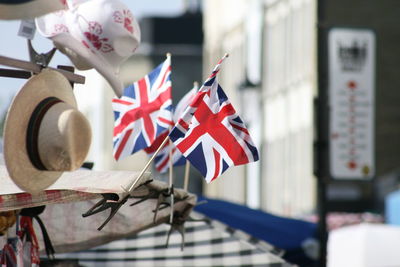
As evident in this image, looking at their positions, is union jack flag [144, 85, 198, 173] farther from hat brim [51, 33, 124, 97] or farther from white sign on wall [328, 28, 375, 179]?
white sign on wall [328, 28, 375, 179]

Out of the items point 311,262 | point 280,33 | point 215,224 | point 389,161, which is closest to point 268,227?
point 311,262

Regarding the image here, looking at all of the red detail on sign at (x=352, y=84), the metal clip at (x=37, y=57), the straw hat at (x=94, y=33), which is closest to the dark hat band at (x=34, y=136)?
the metal clip at (x=37, y=57)

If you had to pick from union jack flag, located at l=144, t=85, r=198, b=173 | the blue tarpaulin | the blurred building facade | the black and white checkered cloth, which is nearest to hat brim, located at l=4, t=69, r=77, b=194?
union jack flag, located at l=144, t=85, r=198, b=173

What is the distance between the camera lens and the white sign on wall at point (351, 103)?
13.2 meters

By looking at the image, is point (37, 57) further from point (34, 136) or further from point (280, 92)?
point (280, 92)

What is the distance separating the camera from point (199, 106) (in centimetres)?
770

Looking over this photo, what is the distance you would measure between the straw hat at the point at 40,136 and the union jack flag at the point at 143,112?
3.03 metres

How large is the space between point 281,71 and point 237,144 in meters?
36.1

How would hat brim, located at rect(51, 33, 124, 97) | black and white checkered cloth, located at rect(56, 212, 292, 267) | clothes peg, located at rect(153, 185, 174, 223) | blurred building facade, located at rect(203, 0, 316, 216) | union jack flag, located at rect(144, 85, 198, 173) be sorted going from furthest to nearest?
blurred building facade, located at rect(203, 0, 316, 216)
black and white checkered cloth, located at rect(56, 212, 292, 267)
union jack flag, located at rect(144, 85, 198, 173)
clothes peg, located at rect(153, 185, 174, 223)
hat brim, located at rect(51, 33, 124, 97)

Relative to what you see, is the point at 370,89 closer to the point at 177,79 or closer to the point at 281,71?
the point at 281,71

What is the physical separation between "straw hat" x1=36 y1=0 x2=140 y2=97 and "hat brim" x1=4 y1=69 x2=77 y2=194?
1.08 m

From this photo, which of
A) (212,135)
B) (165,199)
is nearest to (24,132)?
(212,135)

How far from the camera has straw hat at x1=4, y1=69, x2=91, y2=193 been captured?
20.8 feet

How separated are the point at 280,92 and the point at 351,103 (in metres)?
29.5
